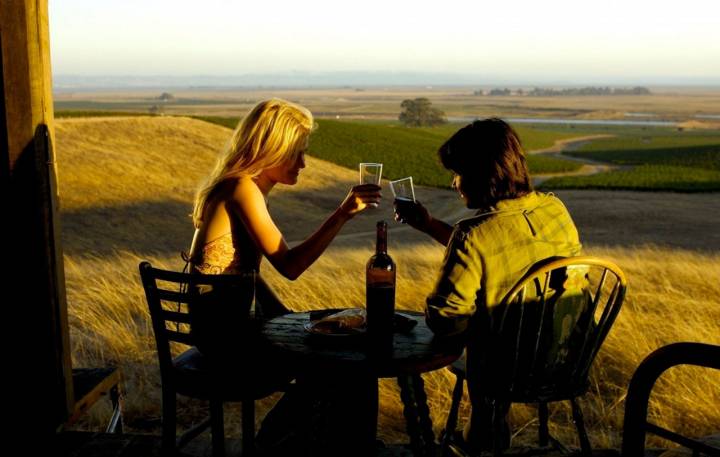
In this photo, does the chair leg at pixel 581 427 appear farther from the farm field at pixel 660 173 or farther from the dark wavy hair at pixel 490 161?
the farm field at pixel 660 173

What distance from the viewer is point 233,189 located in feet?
10.2

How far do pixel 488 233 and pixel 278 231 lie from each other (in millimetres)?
844

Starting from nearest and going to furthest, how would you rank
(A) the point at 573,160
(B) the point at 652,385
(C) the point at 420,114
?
(B) the point at 652,385
(A) the point at 573,160
(C) the point at 420,114

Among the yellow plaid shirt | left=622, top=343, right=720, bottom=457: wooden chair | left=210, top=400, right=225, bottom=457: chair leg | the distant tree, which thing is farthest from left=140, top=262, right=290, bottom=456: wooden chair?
the distant tree

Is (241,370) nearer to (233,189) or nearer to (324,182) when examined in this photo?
(233,189)

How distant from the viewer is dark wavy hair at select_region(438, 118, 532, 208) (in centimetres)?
278

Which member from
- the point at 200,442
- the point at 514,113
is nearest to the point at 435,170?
the point at 200,442

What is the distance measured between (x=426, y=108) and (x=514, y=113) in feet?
241

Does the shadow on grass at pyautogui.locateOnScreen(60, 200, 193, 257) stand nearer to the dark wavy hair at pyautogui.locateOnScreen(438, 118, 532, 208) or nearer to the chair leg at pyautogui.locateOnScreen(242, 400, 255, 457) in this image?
the chair leg at pyautogui.locateOnScreen(242, 400, 255, 457)

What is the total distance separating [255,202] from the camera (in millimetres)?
3094

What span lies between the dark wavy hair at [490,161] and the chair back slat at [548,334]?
0.33 m

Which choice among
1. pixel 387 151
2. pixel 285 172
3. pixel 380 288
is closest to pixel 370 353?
pixel 380 288

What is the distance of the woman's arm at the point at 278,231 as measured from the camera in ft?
10.1

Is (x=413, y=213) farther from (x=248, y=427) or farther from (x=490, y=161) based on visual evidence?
(x=248, y=427)
